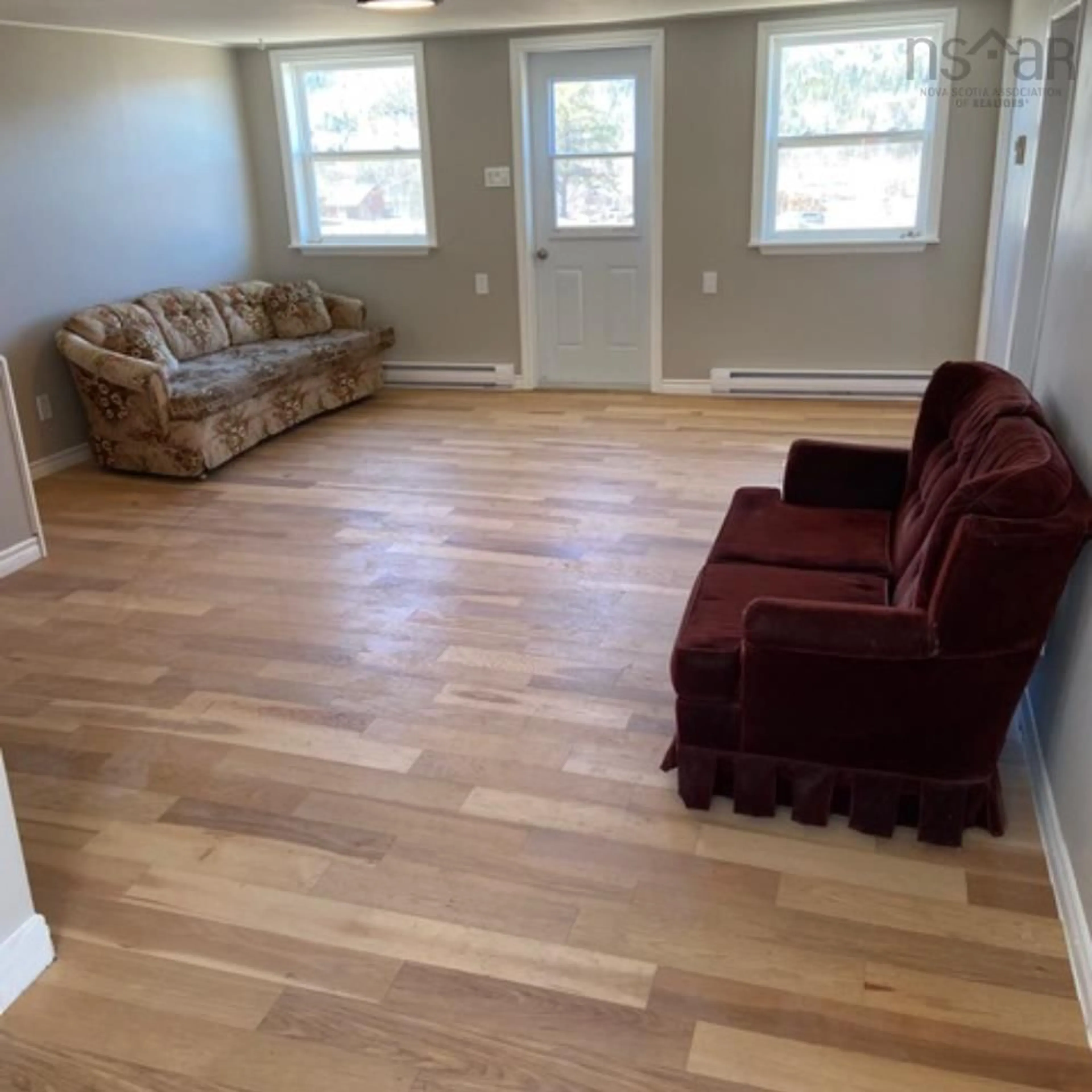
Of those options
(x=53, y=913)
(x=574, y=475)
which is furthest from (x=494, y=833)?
(x=574, y=475)

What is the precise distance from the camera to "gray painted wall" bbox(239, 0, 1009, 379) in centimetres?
574

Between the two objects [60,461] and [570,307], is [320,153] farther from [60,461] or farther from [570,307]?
[60,461]

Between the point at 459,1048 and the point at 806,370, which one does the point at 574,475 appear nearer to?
the point at 806,370

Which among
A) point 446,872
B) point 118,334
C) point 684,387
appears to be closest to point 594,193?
point 684,387

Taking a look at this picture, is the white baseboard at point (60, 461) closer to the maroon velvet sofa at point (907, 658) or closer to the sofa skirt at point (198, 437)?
the sofa skirt at point (198, 437)

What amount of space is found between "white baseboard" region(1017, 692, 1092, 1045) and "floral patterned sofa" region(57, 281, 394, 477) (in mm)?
3898

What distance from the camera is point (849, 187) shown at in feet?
19.3

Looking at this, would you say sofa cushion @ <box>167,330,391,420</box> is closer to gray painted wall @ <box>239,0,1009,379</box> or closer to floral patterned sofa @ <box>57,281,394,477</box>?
floral patterned sofa @ <box>57,281,394,477</box>

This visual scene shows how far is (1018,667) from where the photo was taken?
209cm

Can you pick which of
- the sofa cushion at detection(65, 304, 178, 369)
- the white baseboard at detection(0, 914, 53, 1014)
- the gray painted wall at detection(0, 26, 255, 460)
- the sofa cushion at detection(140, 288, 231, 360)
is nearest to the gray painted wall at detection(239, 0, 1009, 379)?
the gray painted wall at detection(0, 26, 255, 460)

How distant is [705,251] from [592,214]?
0.76 m

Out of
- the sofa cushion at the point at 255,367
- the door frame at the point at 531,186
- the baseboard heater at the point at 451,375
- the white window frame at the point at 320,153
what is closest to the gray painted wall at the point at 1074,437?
the door frame at the point at 531,186

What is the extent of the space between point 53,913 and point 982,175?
18.4ft

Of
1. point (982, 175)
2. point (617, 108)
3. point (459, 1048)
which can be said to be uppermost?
point (617, 108)
